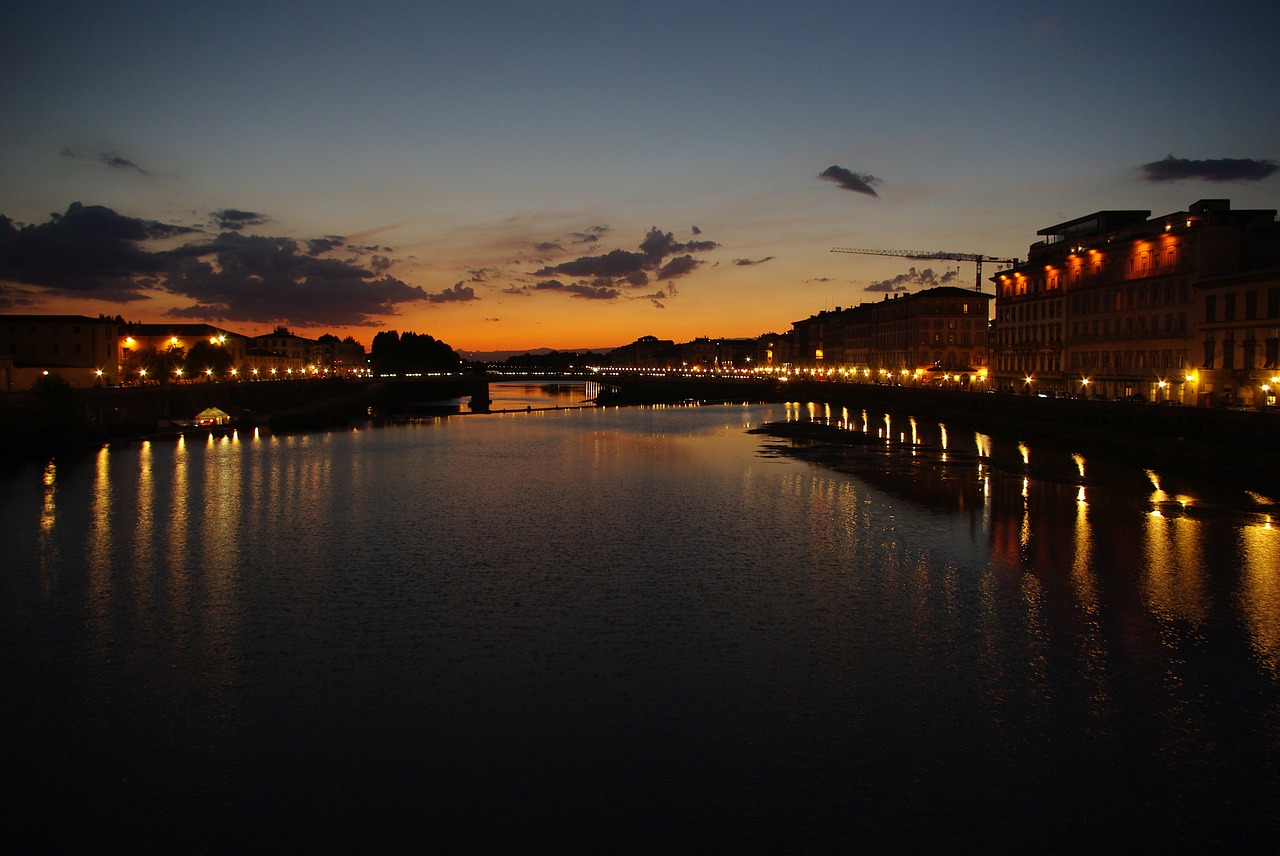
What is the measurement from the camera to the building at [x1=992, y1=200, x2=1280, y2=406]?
155ft

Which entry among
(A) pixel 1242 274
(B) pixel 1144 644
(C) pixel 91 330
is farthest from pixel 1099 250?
(C) pixel 91 330

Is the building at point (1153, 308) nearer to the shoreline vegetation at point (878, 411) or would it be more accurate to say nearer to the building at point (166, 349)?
the shoreline vegetation at point (878, 411)

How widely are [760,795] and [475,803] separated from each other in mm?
3220

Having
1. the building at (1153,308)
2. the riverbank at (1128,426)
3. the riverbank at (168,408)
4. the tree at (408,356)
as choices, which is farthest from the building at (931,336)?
the tree at (408,356)

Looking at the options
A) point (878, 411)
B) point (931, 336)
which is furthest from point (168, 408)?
point (931, 336)

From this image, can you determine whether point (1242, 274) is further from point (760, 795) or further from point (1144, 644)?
point (760, 795)

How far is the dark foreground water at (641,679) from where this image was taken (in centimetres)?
959

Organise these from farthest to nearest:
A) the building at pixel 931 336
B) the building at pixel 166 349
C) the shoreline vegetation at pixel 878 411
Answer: the building at pixel 931 336, the building at pixel 166 349, the shoreline vegetation at pixel 878 411

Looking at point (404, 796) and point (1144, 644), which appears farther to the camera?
point (1144, 644)

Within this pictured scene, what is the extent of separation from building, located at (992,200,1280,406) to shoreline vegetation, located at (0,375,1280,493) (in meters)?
5.27

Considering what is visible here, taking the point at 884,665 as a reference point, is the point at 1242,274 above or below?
above

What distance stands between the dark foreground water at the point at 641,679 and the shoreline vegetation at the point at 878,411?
1042 centimetres

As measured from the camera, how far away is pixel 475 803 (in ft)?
32.1

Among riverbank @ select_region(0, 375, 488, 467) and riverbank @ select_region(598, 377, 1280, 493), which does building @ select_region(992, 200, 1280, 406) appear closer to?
riverbank @ select_region(598, 377, 1280, 493)
